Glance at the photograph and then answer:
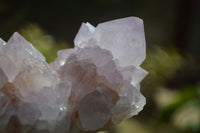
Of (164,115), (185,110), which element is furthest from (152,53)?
(185,110)

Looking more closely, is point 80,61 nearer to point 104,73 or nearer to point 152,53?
point 104,73

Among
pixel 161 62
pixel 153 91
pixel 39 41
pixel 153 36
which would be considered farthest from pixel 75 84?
pixel 153 36

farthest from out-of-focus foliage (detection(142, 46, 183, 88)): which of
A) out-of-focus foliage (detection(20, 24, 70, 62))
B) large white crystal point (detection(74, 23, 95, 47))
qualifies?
large white crystal point (detection(74, 23, 95, 47))

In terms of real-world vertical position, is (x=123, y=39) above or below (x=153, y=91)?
above

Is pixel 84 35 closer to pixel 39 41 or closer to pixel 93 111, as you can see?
pixel 93 111

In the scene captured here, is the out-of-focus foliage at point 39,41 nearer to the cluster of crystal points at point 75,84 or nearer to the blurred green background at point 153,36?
the blurred green background at point 153,36
